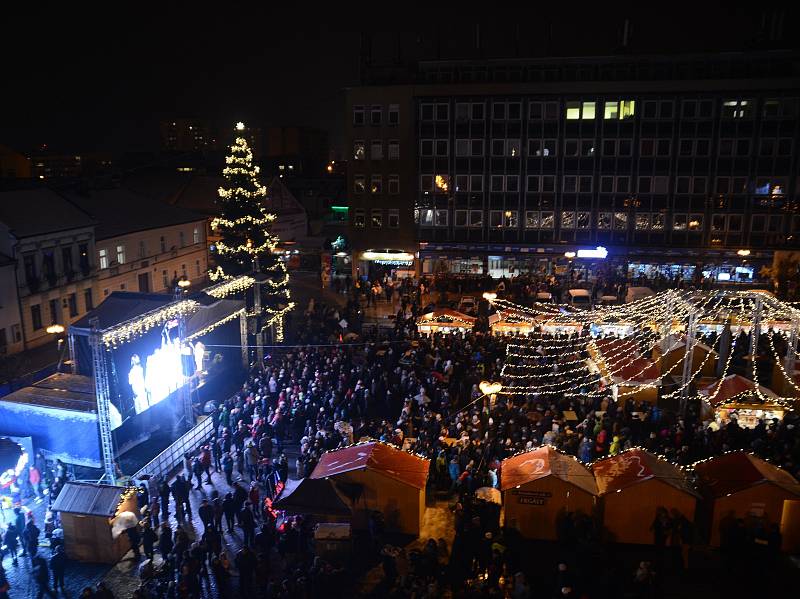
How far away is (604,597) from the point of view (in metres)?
10.4

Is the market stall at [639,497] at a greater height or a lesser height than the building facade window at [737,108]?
lesser

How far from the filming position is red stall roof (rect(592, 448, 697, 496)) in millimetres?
12383

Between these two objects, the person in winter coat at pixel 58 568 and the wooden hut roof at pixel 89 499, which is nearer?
the person in winter coat at pixel 58 568

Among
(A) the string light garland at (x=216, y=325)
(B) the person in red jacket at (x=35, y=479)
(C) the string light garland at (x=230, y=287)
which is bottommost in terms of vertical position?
(B) the person in red jacket at (x=35, y=479)

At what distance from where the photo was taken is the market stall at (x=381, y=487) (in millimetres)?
12898

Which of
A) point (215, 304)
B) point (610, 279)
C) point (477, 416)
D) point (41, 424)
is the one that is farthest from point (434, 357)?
point (610, 279)

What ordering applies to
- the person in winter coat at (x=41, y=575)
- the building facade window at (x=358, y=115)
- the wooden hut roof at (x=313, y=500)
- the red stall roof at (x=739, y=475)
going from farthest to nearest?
1. the building facade window at (x=358, y=115)
2. the wooden hut roof at (x=313, y=500)
3. the red stall roof at (x=739, y=475)
4. the person in winter coat at (x=41, y=575)

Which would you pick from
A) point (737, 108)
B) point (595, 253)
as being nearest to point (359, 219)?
point (595, 253)

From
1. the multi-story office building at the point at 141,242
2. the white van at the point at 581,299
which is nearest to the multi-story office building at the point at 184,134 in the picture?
the multi-story office building at the point at 141,242

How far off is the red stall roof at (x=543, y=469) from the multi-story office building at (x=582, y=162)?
87.7ft

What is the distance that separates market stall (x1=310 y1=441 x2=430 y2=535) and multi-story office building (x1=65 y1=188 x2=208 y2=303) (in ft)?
80.7

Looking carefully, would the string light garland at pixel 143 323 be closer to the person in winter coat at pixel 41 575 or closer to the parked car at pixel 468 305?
the person in winter coat at pixel 41 575

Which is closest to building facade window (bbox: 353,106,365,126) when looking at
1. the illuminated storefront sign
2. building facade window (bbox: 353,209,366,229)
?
building facade window (bbox: 353,209,366,229)

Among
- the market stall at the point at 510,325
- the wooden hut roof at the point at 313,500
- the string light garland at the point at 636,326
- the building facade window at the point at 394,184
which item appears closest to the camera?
the wooden hut roof at the point at 313,500
